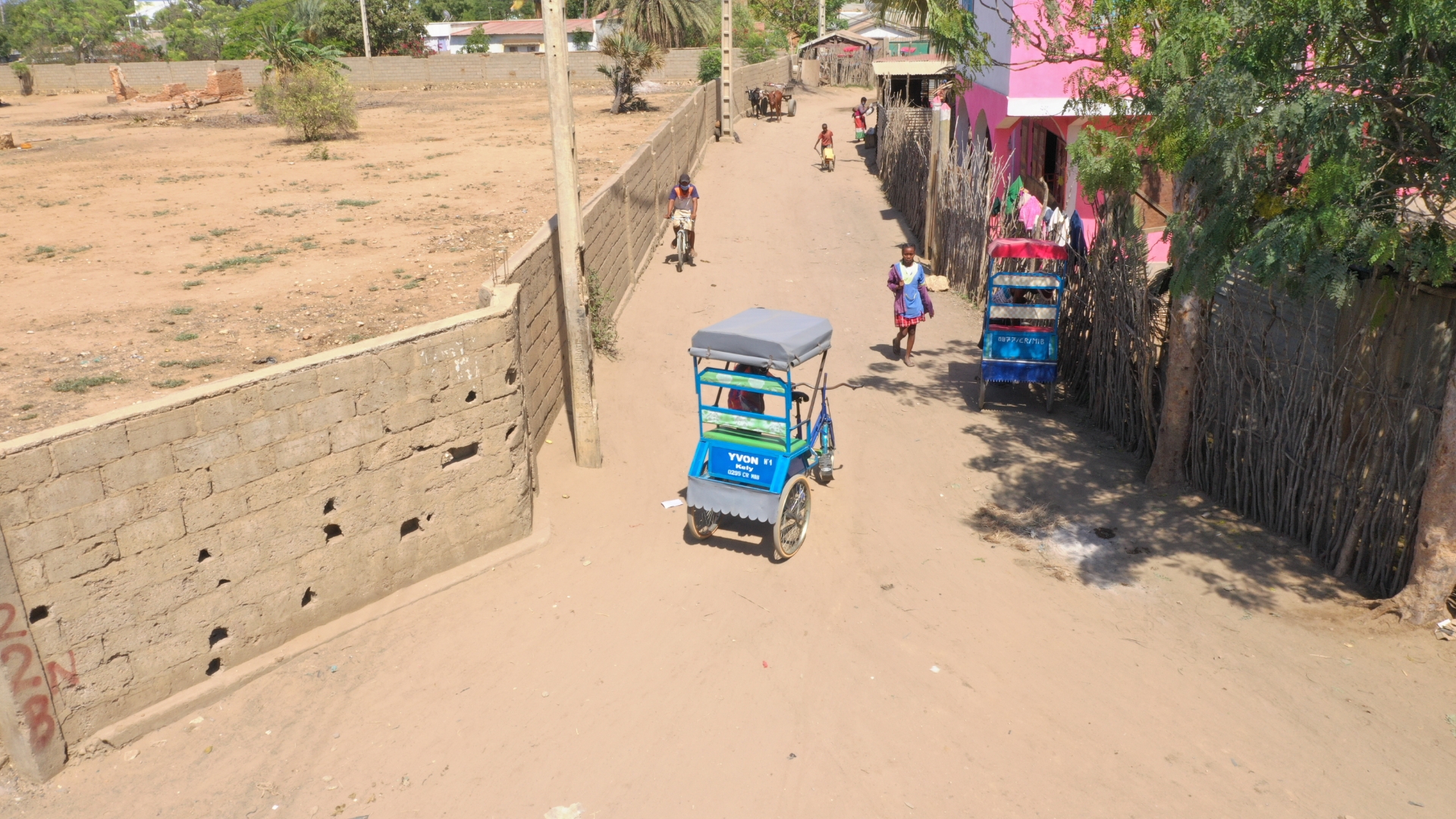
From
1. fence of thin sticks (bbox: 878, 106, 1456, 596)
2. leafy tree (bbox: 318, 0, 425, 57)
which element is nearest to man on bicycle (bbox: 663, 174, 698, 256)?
fence of thin sticks (bbox: 878, 106, 1456, 596)

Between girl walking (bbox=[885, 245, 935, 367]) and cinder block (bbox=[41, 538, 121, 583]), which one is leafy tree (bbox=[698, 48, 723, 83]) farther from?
cinder block (bbox=[41, 538, 121, 583])

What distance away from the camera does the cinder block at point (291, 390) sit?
590cm

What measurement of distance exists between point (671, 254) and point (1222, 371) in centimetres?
1054

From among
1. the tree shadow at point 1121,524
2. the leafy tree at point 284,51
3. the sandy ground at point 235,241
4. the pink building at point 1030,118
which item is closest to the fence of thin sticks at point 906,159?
the pink building at point 1030,118

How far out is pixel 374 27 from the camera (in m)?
52.8

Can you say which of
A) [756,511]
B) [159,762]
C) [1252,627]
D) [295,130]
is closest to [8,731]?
[159,762]

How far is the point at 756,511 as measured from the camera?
7.29 metres

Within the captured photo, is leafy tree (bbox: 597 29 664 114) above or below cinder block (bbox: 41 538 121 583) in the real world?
above

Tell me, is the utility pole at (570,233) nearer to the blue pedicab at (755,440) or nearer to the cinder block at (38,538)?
the blue pedicab at (755,440)

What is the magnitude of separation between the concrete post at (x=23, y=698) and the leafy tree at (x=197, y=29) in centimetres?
6332

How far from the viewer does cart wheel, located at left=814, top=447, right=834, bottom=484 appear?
848cm

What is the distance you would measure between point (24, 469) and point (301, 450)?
1.48 m

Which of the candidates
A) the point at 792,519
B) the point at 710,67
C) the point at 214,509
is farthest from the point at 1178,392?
the point at 710,67

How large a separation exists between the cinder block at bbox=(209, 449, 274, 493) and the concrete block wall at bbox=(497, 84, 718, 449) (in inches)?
109
